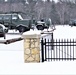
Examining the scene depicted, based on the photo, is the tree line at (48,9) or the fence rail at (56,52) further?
the tree line at (48,9)

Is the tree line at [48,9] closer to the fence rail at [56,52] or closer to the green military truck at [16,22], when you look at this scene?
the green military truck at [16,22]

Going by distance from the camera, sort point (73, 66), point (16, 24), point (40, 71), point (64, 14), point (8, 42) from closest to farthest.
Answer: point (40, 71)
point (73, 66)
point (8, 42)
point (16, 24)
point (64, 14)

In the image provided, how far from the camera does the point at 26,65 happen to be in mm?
11312

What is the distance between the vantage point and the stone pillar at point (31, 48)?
38.9ft

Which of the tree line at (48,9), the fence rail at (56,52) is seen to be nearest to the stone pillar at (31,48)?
the fence rail at (56,52)

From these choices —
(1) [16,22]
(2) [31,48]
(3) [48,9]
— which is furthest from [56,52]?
(3) [48,9]

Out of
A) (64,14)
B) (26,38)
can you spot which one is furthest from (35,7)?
(26,38)

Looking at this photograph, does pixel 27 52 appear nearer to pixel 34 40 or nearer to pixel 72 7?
pixel 34 40

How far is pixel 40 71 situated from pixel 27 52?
74.5 inches

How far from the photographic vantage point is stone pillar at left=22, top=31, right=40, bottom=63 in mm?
11844

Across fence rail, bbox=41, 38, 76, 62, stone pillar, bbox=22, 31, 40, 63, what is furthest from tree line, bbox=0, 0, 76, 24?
stone pillar, bbox=22, 31, 40, 63

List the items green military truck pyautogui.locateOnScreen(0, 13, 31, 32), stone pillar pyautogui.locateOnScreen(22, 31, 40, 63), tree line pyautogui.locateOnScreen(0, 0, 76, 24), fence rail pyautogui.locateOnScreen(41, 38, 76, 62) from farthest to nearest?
tree line pyautogui.locateOnScreen(0, 0, 76, 24)
green military truck pyautogui.locateOnScreen(0, 13, 31, 32)
fence rail pyautogui.locateOnScreen(41, 38, 76, 62)
stone pillar pyautogui.locateOnScreen(22, 31, 40, 63)

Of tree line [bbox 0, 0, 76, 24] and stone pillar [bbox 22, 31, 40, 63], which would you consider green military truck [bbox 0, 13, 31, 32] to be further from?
tree line [bbox 0, 0, 76, 24]

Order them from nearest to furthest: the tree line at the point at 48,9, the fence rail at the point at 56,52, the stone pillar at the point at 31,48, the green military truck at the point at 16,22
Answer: the stone pillar at the point at 31,48, the fence rail at the point at 56,52, the green military truck at the point at 16,22, the tree line at the point at 48,9
